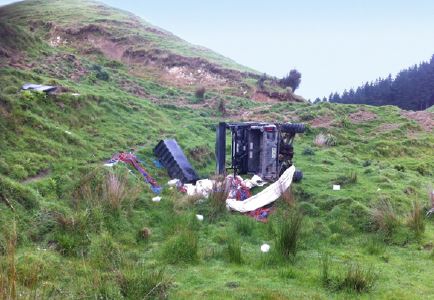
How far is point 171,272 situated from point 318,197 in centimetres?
552

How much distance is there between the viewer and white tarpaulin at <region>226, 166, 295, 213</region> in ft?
33.1

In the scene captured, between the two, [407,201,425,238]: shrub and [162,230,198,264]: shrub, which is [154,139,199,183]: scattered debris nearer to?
[162,230,198,264]: shrub

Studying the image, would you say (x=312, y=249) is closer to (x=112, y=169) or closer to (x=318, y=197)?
(x=318, y=197)

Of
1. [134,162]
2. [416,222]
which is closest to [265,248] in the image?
[416,222]

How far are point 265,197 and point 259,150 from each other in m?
2.09

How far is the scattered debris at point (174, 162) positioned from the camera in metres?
11.9

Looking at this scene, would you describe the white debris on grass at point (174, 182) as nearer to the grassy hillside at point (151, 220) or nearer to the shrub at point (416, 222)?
the grassy hillside at point (151, 220)

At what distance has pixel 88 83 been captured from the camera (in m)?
19.2

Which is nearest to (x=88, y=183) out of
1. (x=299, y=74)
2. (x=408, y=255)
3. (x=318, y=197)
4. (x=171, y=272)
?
(x=171, y=272)

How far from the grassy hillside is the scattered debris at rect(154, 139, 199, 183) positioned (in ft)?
1.58

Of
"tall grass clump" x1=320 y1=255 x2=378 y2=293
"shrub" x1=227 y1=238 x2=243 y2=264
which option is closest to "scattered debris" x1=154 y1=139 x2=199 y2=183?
"shrub" x1=227 y1=238 x2=243 y2=264

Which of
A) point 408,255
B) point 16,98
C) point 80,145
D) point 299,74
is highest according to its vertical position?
point 299,74

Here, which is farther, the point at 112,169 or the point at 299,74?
the point at 299,74

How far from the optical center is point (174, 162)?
12281 mm
